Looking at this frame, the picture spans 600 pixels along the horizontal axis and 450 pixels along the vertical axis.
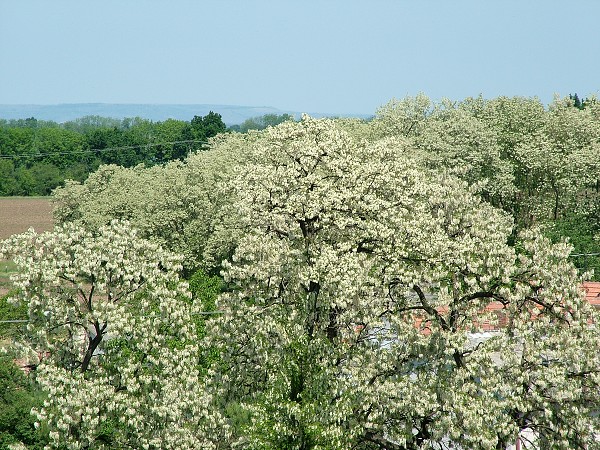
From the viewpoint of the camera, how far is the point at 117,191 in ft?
280

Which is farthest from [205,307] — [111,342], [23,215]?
[23,215]

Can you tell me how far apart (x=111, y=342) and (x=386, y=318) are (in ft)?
32.4

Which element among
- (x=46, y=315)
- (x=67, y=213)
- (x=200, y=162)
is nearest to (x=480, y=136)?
(x=200, y=162)

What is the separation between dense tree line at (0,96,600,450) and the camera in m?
27.4

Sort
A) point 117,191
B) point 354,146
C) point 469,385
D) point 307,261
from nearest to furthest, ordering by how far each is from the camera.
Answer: point 469,385 < point 307,261 < point 354,146 < point 117,191

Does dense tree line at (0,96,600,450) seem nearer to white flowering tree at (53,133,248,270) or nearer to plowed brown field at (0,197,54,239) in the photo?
white flowering tree at (53,133,248,270)

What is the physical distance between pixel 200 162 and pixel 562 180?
32.7 meters

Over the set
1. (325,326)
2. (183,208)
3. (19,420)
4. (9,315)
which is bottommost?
(9,315)

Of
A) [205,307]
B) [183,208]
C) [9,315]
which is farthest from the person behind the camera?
[183,208]

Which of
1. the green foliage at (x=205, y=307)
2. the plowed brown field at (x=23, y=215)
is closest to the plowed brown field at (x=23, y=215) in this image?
the plowed brown field at (x=23, y=215)

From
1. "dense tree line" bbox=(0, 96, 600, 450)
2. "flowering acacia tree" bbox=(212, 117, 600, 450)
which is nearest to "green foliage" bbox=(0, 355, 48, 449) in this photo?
"dense tree line" bbox=(0, 96, 600, 450)

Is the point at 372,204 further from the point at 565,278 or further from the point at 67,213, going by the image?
the point at 67,213

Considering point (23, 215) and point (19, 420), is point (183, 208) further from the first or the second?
point (23, 215)

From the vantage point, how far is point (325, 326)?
32.2 metres
